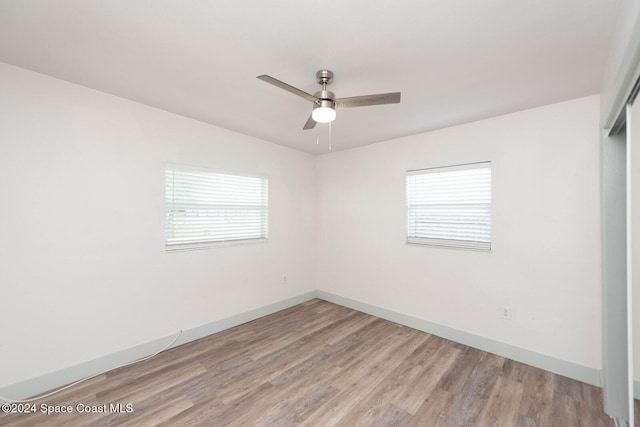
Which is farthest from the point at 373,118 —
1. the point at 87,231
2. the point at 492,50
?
the point at 87,231

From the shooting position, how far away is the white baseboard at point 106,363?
2.04 meters

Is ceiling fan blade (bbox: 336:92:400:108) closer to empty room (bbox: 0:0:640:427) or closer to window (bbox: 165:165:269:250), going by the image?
empty room (bbox: 0:0:640:427)

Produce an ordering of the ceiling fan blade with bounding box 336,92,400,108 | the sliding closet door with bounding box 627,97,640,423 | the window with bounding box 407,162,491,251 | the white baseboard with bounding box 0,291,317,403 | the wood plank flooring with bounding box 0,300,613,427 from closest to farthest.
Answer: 1. the sliding closet door with bounding box 627,97,640,423
2. the ceiling fan blade with bounding box 336,92,400,108
3. the wood plank flooring with bounding box 0,300,613,427
4. the white baseboard with bounding box 0,291,317,403
5. the window with bounding box 407,162,491,251

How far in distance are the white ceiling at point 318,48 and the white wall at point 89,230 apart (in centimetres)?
32

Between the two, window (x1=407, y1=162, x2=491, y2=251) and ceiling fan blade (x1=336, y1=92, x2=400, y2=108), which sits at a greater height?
ceiling fan blade (x1=336, y1=92, x2=400, y2=108)

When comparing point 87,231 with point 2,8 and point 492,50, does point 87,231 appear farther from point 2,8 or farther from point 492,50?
point 492,50

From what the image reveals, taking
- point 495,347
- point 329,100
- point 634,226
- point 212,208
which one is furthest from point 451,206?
point 212,208

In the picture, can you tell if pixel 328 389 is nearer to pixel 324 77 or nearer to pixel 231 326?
pixel 231 326

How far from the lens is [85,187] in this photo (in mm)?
2348

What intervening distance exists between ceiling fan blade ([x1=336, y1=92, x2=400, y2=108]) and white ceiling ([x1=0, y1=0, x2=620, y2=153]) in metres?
0.24

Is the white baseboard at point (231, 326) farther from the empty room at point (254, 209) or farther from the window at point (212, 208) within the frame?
the window at point (212, 208)

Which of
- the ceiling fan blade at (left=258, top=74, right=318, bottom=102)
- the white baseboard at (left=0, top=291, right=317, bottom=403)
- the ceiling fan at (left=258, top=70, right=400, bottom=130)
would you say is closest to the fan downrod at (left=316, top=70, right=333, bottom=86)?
the ceiling fan at (left=258, top=70, right=400, bottom=130)

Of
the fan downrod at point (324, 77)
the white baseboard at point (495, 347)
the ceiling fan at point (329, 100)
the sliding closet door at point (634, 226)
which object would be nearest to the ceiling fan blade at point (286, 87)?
the ceiling fan at point (329, 100)

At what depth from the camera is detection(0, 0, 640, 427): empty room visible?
5.13 ft
